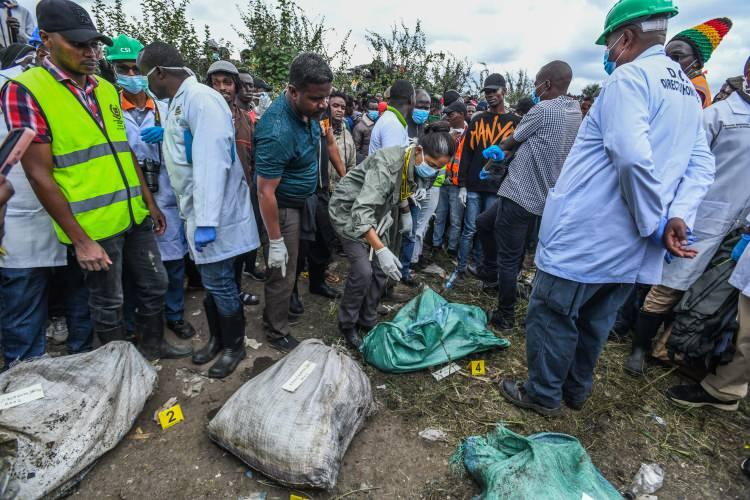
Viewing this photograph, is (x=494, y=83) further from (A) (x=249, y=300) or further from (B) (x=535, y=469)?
(B) (x=535, y=469)

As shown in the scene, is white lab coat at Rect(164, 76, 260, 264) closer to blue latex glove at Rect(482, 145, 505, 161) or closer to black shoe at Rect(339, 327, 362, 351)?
black shoe at Rect(339, 327, 362, 351)

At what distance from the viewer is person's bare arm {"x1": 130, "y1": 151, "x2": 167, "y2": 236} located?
7.89 feet

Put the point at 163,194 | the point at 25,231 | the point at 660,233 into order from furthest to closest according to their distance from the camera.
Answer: the point at 163,194
the point at 25,231
the point at 660,233

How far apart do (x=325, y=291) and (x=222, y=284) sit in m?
1.45

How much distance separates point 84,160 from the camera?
1.94 m

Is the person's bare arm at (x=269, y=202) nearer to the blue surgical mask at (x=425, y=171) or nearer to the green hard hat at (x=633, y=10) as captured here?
the blue surgical mask at (x=425, y=171)

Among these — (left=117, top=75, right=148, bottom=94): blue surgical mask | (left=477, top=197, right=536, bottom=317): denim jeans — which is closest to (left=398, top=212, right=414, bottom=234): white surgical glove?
(left=477, top=197, right=536, bottom=317): denim jeans

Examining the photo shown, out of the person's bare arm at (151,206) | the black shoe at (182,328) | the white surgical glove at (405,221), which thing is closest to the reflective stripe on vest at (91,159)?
the person's bare arm at (151,206)

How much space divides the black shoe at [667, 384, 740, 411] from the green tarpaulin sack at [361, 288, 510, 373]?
45.2 inches

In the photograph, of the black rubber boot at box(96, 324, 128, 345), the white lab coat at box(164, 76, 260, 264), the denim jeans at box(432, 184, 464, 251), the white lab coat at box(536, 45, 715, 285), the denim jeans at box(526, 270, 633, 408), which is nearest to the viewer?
the white lab coat at box(536, 45, 715, 285)

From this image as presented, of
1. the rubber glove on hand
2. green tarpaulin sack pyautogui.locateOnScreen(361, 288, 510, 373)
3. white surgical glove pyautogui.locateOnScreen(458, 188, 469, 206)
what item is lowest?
green tarpaulin sack pyautogui.locateOnScreen(361, 288, 510, 373)

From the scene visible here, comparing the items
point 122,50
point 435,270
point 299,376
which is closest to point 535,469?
point 299,376

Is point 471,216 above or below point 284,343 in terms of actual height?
above

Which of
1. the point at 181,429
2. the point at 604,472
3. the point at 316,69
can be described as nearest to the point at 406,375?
the point at 604,472
